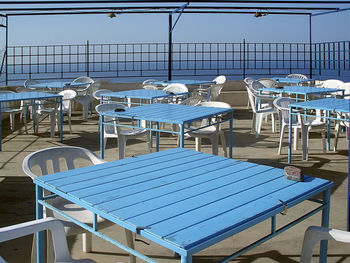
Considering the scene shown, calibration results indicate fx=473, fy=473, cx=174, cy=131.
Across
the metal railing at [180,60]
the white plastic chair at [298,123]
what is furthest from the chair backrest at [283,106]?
the metal railing at [180,60]

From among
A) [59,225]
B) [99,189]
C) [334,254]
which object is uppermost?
[99,189]

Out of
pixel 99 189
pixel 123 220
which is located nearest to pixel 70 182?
pixel 99 189

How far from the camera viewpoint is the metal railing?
12.2 metres

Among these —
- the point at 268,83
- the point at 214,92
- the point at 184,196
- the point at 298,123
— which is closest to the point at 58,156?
the point at 184,196

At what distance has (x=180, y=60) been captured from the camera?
12.9 m

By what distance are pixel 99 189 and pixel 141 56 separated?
36.2 feet

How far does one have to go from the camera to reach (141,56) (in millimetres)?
12883

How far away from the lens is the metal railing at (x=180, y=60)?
1218 cm

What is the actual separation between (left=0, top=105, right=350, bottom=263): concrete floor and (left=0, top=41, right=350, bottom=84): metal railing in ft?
10.0

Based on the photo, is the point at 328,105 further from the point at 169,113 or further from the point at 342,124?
the point at 169,113

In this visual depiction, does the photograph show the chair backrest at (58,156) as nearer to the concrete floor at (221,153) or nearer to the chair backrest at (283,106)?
the concrete floor at (221,153)

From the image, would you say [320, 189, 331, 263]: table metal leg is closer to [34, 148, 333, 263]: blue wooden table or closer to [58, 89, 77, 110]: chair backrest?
[34, 148, 333, 263]: blue wooden table

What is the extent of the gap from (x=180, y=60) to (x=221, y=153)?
692cm

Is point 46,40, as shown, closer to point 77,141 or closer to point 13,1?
point 77,141
